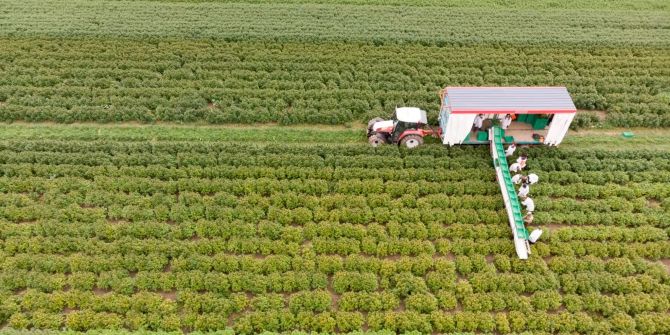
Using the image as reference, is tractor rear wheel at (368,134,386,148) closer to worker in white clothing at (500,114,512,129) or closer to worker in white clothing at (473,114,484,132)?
worker in white clothing at (473,114,484,132)

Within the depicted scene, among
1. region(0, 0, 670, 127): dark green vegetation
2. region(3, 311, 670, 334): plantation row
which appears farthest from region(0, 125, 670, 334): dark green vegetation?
region(0, 0, 670, 127): dark green vegetation

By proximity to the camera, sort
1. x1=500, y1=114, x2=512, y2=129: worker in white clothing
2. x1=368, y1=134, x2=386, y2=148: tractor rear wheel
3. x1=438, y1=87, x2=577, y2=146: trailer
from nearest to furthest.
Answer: x1=438, y1=87, x2=577, y2=146: trailer
x1=500, y1=114, x2=512, y2=129: worker in white clothing
x1=368, y1=134, x2=386, y2=148: tractor rear wheel

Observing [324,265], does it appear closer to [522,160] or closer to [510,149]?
[522,160]

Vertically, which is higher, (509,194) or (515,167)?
(515,167)

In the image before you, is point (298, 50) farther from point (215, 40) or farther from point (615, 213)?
point (615, 213)

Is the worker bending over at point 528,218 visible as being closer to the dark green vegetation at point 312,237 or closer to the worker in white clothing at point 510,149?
the dark green vegetation at point 312,237

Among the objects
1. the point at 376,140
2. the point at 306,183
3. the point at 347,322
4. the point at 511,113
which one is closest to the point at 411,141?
the point at 376,140

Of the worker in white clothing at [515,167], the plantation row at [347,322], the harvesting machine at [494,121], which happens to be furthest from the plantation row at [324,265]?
the worker in white clothing at [515,167]
